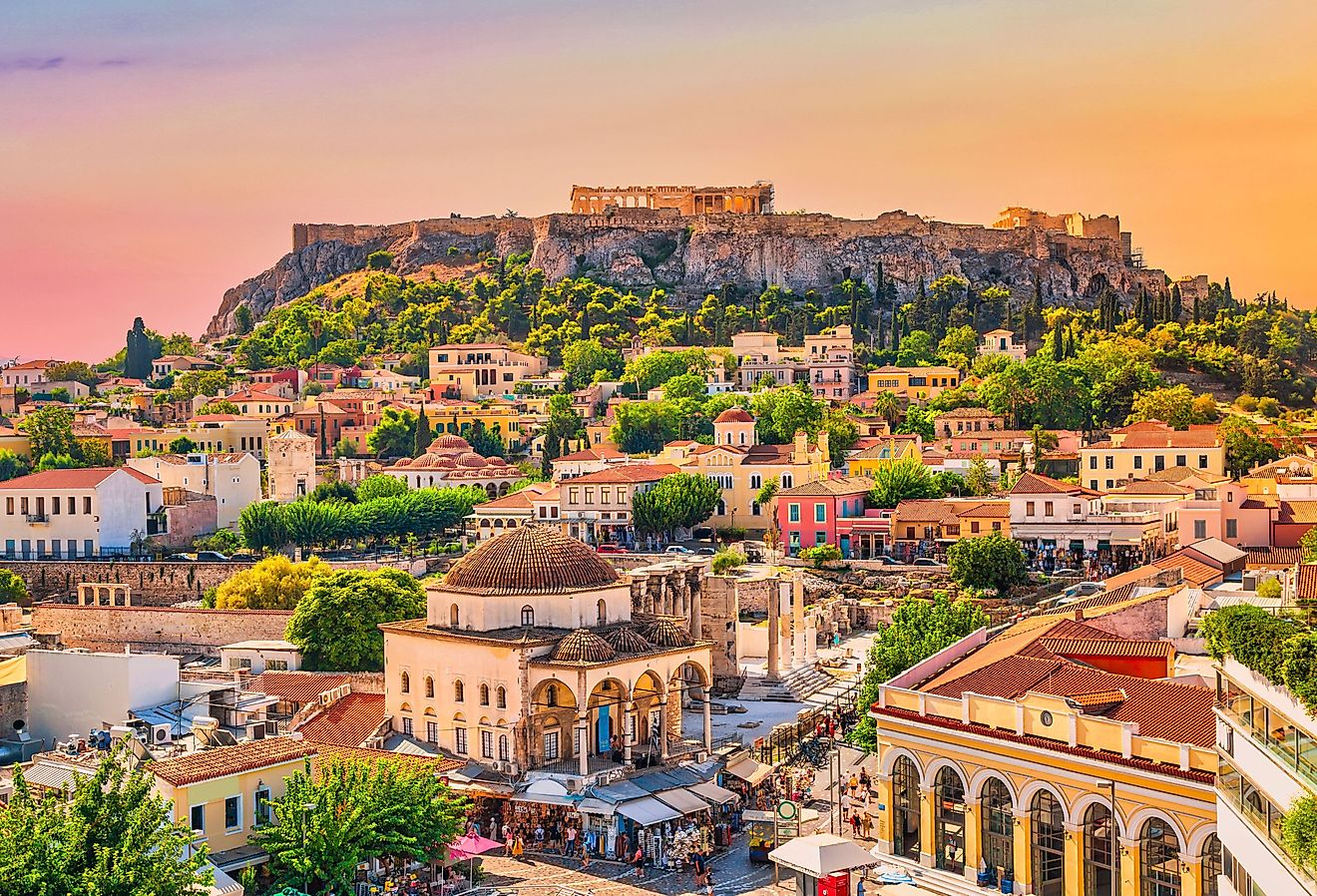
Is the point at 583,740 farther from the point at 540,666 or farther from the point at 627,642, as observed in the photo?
the point at 627,642

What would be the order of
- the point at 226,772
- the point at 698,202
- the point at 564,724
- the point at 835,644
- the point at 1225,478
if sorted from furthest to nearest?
1. the point at 698,202
2. the point at 1225,478
3. the point at 835,644
4. the point at 564,724
5. the point at 226,772

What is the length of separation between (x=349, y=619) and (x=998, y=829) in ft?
91.4

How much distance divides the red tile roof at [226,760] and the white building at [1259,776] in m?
16.4

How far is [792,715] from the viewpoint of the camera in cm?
4553

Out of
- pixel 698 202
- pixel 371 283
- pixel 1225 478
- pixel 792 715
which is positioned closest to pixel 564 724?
pixel 792 715

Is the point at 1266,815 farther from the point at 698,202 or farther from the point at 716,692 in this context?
the point at 698,202

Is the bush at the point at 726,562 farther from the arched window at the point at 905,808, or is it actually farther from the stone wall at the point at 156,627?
the arched window at the point at 905,808

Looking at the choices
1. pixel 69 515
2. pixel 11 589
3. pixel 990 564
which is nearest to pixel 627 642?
pixel 990 564

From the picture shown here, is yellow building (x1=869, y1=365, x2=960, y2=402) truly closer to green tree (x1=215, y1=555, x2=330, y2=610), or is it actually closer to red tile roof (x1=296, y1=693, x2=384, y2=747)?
green tree (x1=215, y1=555, x2=330, y2=610)

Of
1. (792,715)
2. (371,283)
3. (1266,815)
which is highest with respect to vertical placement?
(371,283)

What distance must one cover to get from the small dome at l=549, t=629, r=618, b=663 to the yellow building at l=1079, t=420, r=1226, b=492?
35086mm

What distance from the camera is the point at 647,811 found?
3478cm

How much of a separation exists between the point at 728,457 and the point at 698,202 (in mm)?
70570

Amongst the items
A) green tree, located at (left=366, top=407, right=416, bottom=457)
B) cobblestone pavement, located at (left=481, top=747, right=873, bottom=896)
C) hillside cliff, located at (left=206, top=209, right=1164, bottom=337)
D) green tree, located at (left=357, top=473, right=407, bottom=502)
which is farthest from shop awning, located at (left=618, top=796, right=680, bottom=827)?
hillside cliff, located at (left=206, top=209, right=1164, bottom=337)
